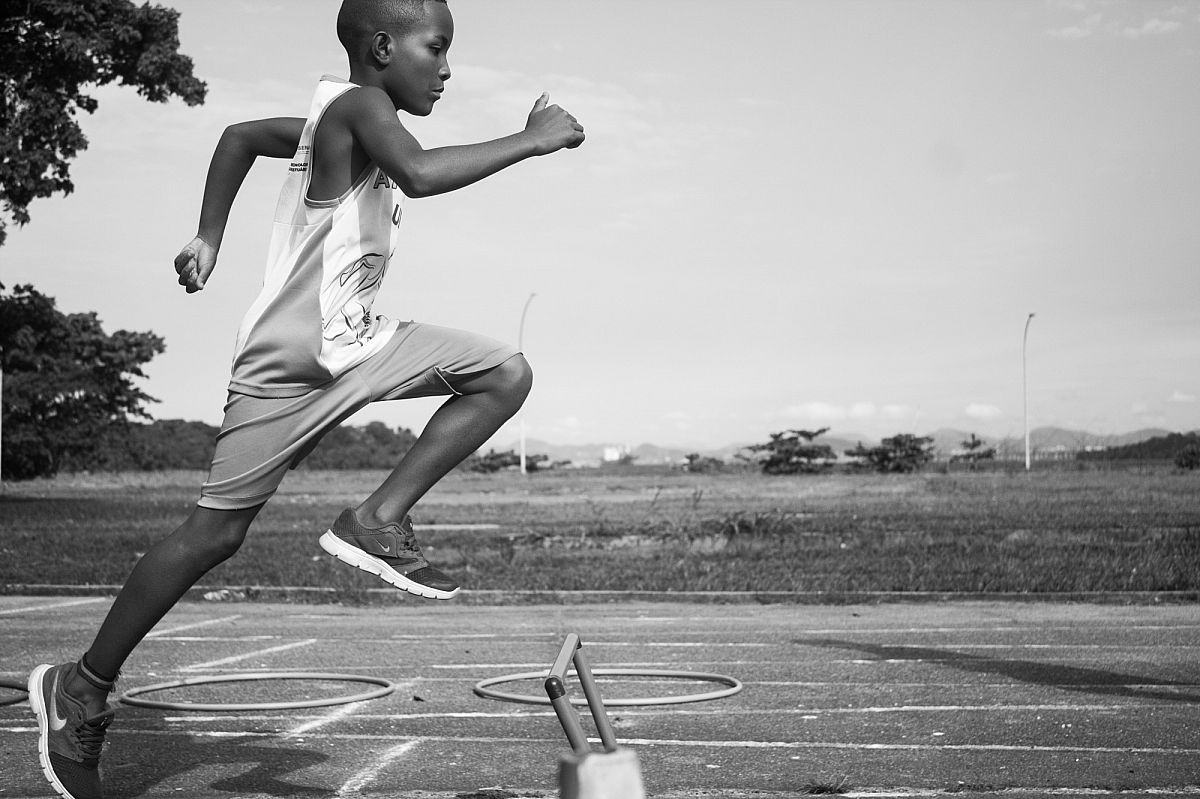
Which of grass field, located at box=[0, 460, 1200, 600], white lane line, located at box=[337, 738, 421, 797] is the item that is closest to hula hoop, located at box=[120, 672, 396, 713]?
white lane line, located at box=[337, 738, 421, 797]

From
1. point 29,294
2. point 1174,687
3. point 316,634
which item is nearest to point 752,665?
point 1174,687

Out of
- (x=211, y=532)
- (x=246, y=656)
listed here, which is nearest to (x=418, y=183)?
(x=211, y=532)

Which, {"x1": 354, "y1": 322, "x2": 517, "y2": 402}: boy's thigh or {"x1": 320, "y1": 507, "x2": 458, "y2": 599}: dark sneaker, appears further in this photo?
{"x1": 354, "y1": 322, "x2": 517, "y2": 402}: boy's thigh

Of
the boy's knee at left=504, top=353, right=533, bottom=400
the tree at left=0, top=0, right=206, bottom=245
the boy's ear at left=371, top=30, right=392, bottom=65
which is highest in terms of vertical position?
the tree at left=0, top=0, right=206, bottom=245

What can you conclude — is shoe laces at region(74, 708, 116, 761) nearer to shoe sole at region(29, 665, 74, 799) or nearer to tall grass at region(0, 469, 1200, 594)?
shoe sole at region(29, 665, 74, 799)

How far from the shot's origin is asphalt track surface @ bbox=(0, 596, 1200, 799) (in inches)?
192

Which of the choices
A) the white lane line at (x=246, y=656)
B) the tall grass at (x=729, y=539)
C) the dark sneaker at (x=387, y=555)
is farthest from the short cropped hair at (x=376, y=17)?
the tall grass at (x=729, y=539)

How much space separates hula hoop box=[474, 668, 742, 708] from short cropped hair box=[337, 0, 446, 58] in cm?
328

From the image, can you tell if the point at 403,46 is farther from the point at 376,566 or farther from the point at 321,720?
the point at 321,720

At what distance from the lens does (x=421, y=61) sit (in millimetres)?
3971

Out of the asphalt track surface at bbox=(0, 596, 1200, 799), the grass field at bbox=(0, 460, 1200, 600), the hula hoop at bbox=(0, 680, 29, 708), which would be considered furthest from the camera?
the grass field at bbox=(0, 460, 1200, 600)

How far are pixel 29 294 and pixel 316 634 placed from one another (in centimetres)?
2297

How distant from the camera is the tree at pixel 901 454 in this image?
51469 mm

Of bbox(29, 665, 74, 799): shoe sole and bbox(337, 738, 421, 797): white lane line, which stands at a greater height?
bbox(29, 665, 74, 799): shoe sole
